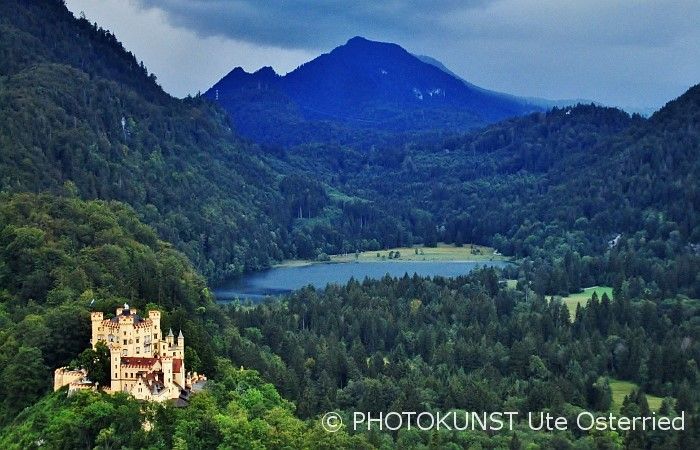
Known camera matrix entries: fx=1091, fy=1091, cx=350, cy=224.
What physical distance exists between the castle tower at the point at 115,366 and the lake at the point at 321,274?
74838mm

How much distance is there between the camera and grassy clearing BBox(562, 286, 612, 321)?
118875mm

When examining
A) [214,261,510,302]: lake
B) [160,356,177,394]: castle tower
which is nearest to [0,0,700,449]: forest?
[160,356,177,394]: castle tower

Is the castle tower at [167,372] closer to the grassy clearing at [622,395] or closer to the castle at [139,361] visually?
the castle at [139,361]

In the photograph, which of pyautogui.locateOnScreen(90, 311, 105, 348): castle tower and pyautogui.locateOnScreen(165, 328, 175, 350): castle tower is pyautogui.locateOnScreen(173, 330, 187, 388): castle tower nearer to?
pyautogui.locateOnScreen(165, 328, 175, 350): castle tower

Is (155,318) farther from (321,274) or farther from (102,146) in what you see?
(321,274)

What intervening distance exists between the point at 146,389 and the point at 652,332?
55.8m

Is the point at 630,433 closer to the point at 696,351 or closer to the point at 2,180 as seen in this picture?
the point at 696,351

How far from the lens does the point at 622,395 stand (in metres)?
81.1

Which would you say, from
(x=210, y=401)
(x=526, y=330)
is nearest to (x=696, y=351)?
(x=526, y=330)

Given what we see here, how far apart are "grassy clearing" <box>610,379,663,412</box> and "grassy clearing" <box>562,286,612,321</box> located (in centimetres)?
2816

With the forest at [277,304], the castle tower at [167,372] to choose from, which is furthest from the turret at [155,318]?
the castle tower at [167,372]

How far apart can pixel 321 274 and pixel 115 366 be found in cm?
10975

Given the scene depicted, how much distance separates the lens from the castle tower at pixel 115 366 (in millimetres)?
56500

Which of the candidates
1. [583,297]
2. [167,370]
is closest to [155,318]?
[167,370]
